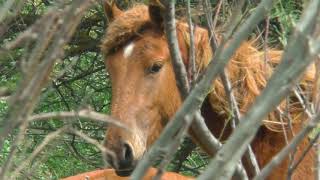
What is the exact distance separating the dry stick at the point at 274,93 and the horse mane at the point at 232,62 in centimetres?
293

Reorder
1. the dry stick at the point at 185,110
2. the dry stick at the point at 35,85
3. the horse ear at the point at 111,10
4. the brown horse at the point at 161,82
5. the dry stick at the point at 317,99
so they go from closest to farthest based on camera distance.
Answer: the dry stick at the point at 35,85, the dry stick at the point at 185,110, the dry stick at the point at 317,99, the brown horse at the point at 161,82, the horse ear at the point at 111,10

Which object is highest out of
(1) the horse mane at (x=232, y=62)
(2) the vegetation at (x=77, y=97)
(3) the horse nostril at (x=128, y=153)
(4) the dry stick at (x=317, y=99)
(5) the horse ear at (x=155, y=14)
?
(4) the dry stick at (x=317, y=99)

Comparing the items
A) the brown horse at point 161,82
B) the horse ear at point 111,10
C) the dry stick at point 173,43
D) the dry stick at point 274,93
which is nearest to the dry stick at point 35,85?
the dry stick at point 274,93

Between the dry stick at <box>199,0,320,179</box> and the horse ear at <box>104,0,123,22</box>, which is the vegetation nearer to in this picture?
the horse ear at <box>104,0,123,22</box>

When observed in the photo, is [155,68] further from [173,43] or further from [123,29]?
[173,43]

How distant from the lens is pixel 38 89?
4.90 ft

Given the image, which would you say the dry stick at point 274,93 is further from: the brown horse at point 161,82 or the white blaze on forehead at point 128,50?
the white blaze on forehead at point 128,50

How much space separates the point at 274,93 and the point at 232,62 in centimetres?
Answer: 320

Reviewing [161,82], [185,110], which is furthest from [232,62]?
[185,110]

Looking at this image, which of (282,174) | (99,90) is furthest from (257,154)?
(99,90)

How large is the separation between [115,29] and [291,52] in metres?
3.35

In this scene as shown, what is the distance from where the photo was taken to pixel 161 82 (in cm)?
466

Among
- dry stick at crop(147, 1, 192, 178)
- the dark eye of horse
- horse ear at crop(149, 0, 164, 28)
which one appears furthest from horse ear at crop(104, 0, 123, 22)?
dry stick at crop(147, 1, 192, 178)

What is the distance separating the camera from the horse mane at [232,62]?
15.0ft
